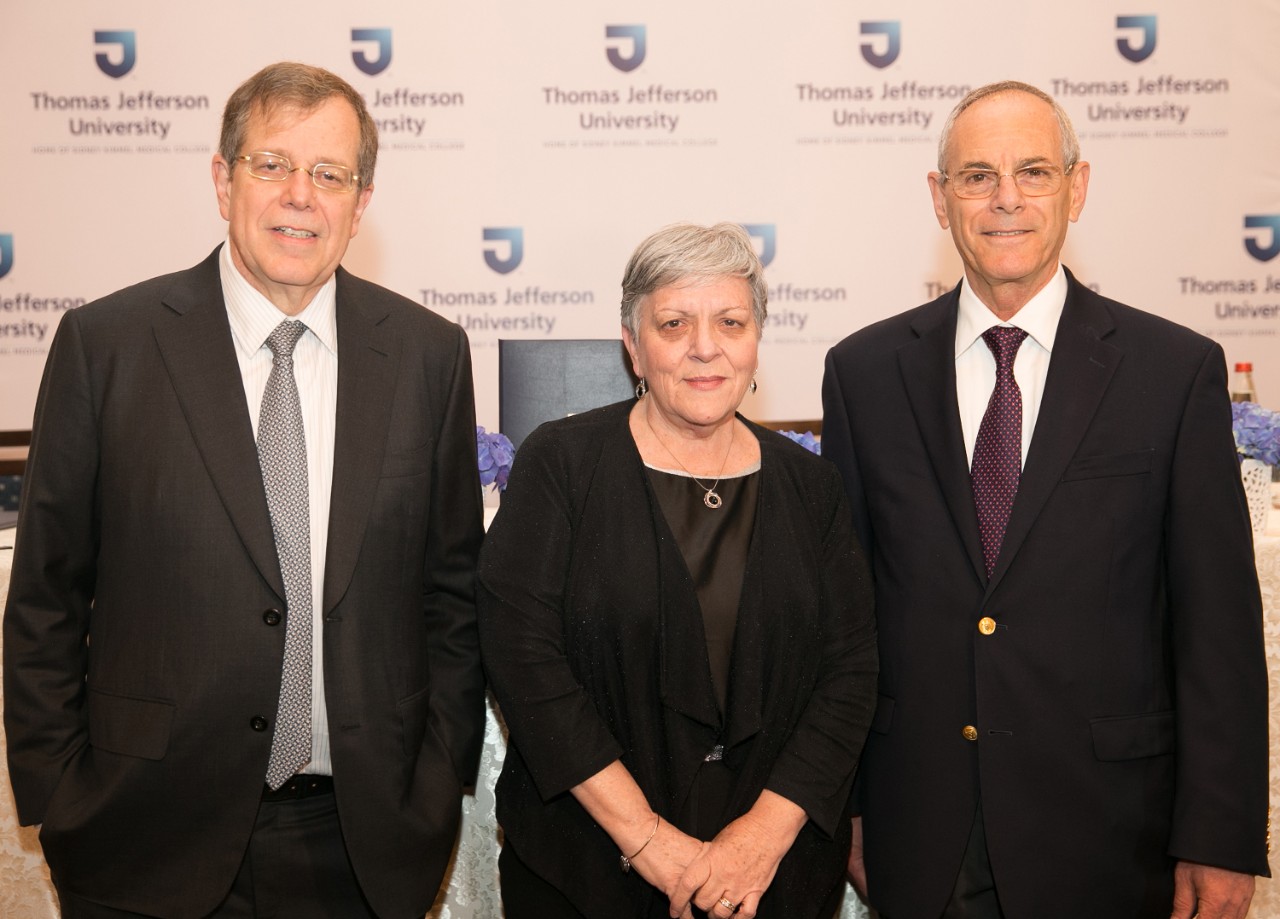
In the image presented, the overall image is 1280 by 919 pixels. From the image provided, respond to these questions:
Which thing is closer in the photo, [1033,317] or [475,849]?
[1033,317]

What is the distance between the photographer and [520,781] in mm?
2080

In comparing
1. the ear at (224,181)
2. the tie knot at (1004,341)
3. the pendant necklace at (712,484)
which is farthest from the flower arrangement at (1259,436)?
the ear at (224,181)

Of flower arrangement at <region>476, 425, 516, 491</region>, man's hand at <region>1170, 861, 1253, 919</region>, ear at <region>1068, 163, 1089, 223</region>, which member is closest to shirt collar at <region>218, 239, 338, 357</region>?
flower arrangement at <region>476, 425, 516, 491</region>

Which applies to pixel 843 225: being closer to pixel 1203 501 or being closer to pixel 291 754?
pixel 1203 501

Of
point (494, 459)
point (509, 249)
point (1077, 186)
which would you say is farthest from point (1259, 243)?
point (494, 459)

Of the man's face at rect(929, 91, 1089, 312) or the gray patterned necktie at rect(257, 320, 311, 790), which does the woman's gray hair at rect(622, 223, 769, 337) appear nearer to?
the man's face at rect(929, 91, 1089, 312)

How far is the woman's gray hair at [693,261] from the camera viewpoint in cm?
205

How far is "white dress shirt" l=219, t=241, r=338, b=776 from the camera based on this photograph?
1944 mm

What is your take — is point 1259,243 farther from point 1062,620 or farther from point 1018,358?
point 1062,620

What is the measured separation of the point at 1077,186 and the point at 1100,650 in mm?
941

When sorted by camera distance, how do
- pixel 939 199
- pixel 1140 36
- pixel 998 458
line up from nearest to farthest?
pixel 998 458
pixel 939 199
pixel 1140 36

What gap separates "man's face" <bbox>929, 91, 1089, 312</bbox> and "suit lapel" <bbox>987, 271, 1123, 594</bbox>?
13cm

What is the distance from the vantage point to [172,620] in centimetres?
187

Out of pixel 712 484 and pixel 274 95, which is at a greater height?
pixel 274 95
